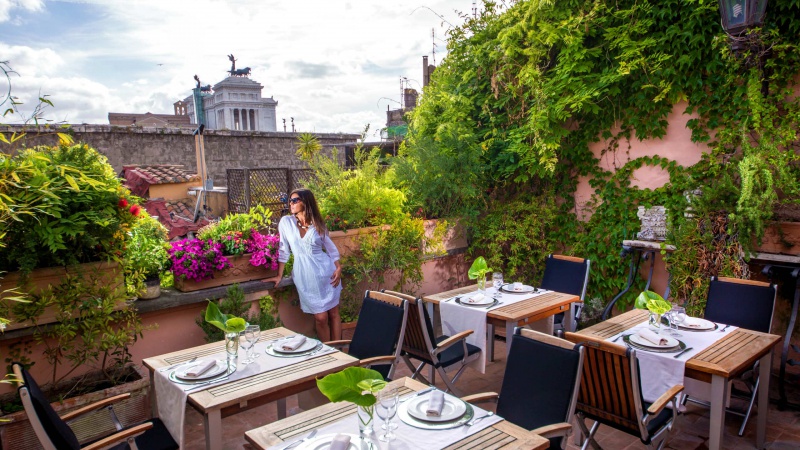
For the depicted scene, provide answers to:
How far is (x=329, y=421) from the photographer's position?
87.4 inches

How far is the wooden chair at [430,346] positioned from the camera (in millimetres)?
3494

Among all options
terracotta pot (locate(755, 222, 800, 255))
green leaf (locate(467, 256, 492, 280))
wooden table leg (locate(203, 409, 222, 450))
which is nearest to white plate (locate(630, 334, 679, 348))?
green leaf (locate(467, 256, 492, 280))

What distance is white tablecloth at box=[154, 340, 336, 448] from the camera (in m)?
2.53

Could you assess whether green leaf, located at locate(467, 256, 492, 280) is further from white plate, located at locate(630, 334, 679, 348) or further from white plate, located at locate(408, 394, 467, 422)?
white plate, located at locate(408, 394, 467, 422)

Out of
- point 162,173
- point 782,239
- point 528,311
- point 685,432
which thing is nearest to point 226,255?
point 528,311

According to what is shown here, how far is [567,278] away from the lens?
16.4 feet

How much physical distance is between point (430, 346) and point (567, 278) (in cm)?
212

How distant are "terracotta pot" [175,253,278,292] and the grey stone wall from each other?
20.9ft

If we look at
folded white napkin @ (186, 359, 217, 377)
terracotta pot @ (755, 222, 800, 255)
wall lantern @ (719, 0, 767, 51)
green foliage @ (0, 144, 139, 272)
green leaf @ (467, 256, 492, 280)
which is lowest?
folded white napkin @ (186, 359, 217, 377)

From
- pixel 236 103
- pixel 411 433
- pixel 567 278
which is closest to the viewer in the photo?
pixel 411 433

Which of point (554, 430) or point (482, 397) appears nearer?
point (554, 430)

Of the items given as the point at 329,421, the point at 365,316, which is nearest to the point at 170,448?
the point at 329,421

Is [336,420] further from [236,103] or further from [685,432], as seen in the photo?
[236,103]

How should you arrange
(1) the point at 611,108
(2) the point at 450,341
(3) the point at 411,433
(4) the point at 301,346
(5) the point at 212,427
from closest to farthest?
(3) the point at 411,433, (5) the point at 212,427, (4) the point at 301,346, (2) the point at 450,341, (1) the point at 611,108
